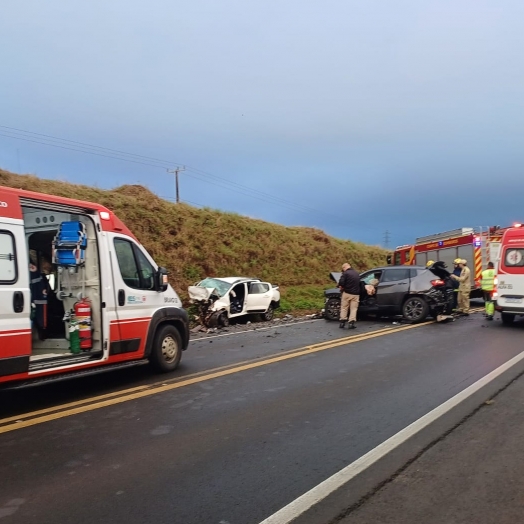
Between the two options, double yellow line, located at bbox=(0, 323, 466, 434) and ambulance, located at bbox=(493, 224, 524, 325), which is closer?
double yellow line, located at bbox=(0, 323, 466, 434)

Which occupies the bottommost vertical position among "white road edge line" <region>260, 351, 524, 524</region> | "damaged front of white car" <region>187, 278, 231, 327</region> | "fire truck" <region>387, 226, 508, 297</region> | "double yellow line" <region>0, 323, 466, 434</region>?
"white road edge line" <region>260, 351, 524, 524</region>

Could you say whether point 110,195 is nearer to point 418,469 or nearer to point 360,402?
point 360,402

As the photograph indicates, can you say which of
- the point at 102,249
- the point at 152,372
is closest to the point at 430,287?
the point at 152,372

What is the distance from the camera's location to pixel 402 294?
15094 millimetres

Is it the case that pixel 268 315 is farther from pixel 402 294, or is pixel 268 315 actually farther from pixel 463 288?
pixel 463 288

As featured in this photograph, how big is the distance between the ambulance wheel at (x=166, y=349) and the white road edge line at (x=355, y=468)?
13.3ft

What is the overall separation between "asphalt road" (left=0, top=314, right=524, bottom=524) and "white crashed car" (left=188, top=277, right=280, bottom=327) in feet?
19.9

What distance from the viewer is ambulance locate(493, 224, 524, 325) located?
13305mm

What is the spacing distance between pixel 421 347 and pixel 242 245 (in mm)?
19591

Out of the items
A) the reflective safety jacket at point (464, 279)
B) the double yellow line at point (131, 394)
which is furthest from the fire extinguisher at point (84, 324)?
the reflective safety jacket at point (464, 279)

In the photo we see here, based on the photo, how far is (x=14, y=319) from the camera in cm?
592

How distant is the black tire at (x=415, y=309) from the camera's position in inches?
577

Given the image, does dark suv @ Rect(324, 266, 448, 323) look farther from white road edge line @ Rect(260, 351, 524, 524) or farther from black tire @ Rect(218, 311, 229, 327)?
white road edge line @ Rect(260, 351, 524, 524)

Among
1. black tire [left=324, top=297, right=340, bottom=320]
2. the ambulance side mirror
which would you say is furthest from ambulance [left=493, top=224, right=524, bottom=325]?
the ambulance side mirror
